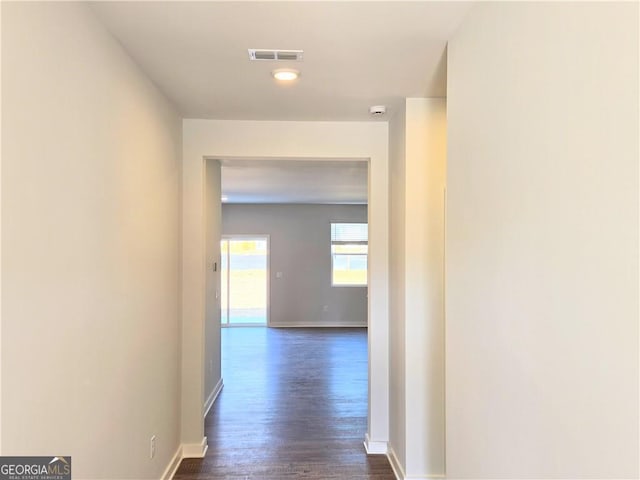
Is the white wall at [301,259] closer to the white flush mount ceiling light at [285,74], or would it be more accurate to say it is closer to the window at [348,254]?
the window at [348,254]

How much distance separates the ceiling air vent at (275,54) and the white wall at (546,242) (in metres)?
0.72

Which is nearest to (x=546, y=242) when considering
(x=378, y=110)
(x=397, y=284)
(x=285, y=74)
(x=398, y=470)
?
(x=285, y=74)

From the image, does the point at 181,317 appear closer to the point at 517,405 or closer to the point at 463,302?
the point at 463,302

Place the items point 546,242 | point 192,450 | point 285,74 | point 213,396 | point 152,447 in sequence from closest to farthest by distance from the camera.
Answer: point 546,242 → point 285,74 → point 152,447 → point 192,450 → point 213,396

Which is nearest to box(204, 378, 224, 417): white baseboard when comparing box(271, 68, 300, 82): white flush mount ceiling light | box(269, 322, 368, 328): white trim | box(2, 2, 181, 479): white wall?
box(2, 2, 181, 479): white wall

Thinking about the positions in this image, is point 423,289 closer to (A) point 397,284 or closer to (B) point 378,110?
(A) point 397,284

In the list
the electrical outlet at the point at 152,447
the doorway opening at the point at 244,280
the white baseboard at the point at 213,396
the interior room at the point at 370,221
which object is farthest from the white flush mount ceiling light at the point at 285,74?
the doorway opening at the point at 244,280

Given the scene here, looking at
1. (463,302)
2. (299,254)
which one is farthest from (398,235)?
(299,254)

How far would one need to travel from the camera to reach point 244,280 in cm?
921

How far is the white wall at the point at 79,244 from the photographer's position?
1167 millimetres

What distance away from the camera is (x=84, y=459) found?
5.23 feet

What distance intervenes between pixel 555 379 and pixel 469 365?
56 centimetres

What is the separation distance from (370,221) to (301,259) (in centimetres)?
587

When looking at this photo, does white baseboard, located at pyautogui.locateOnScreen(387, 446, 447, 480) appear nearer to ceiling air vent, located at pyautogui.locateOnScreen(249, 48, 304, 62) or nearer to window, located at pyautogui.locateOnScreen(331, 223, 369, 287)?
ceiling air vent, located at pyautogui.locateOnScreen(249, 48, 304, 62)
